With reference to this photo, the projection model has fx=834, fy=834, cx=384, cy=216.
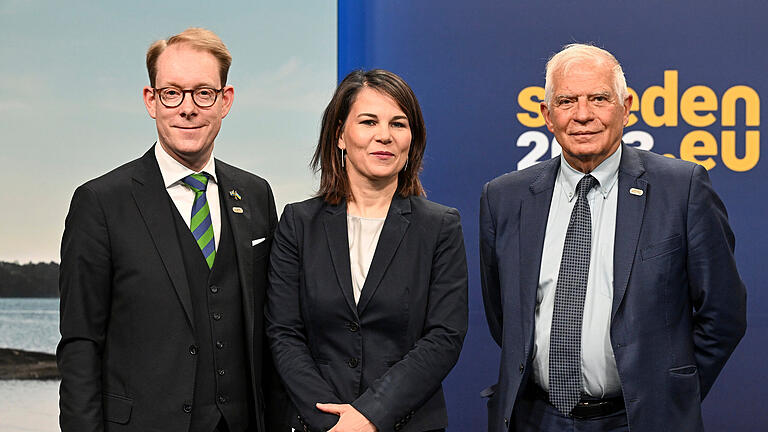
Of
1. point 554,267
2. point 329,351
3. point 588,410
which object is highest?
point 554,267

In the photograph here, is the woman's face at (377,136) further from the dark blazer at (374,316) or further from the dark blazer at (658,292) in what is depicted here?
the dark blazer at (658,292)

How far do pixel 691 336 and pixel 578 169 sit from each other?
0.54 metres

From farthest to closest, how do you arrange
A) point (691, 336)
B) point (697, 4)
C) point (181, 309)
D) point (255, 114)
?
point (255, 114) → point (697, 4) → point (691, 336) → point (181, 309)

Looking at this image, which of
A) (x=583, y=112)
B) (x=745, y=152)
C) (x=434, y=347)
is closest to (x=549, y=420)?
(x=434, y=347)

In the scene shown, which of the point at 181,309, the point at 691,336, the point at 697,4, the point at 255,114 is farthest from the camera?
the point at 255,114

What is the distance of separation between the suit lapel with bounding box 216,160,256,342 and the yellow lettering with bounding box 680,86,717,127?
170cm

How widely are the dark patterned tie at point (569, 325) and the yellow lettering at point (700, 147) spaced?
3.37 ft

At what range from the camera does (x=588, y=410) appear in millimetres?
2176

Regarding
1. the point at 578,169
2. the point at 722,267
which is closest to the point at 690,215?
the point at 722,267

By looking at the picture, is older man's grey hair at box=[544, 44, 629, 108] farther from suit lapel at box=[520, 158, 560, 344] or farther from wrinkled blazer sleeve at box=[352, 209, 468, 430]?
wrinkled blazer sleeve at box=[352, 209, 468, 430]

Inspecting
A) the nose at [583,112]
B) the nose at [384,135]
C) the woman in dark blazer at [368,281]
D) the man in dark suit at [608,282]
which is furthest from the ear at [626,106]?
the nose at [384,135]

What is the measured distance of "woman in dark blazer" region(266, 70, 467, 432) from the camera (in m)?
2.12

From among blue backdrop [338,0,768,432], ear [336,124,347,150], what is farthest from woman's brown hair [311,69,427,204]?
blue backdrop [338,0,768,432]

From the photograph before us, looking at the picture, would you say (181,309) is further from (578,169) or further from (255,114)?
(255,114)
